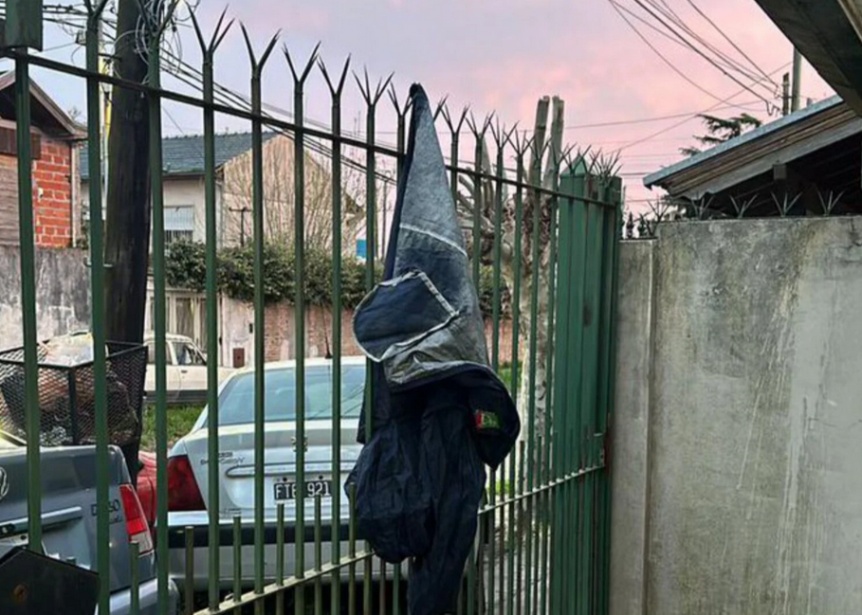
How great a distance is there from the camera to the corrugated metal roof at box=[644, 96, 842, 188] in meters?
3.73

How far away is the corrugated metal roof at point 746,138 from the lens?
147 inches

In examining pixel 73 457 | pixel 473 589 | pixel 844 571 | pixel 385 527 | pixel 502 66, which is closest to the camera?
pixel 385 527

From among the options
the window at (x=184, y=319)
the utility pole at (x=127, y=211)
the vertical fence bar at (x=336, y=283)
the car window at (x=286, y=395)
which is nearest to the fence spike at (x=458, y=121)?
the vertical fence bar at (x=336, y=283)

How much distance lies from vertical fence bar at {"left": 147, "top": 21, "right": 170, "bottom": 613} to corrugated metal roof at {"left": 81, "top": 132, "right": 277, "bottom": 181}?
656 mm

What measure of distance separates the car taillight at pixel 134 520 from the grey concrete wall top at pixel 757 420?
84.2 inches

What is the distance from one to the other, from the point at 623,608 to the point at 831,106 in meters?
2.56

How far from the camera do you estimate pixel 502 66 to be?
802 cm

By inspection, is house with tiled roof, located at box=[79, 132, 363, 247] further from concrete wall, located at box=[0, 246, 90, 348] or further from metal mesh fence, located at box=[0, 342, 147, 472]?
metal mesh fence, located at box=[0, 342, 147, 472]

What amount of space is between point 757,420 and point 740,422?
0.07 m

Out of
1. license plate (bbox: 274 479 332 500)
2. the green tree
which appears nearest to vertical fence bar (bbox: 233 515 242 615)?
license plate (bbox: 274 479 332 500)

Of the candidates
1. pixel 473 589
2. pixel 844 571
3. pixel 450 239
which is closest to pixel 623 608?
pixel 844 571

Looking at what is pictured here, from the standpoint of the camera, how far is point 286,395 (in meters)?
4.38

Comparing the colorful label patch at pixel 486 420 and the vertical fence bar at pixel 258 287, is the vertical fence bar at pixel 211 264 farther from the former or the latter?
the colorful label patch at pixel 486 420

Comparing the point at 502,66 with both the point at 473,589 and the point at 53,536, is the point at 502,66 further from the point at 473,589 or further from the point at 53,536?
the point at 53,536
